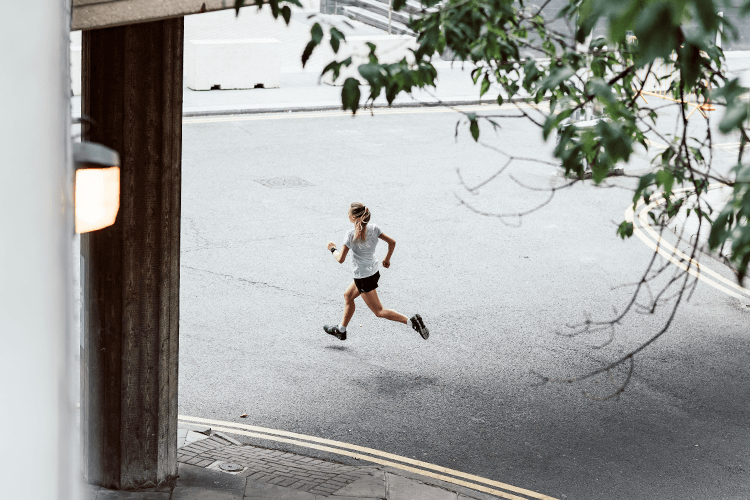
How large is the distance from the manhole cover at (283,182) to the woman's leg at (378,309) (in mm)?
6057

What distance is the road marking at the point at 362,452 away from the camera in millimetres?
6875

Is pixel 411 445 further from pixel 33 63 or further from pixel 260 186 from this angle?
pixel 260 186

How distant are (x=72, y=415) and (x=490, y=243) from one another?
11.2m

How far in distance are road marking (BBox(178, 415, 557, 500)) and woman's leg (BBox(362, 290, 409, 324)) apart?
213 cm

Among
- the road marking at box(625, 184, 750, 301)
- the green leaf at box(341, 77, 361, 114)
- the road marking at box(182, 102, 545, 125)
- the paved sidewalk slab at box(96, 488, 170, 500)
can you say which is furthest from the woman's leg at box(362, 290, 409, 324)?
the road marking at box(182, 102, 545, 125)

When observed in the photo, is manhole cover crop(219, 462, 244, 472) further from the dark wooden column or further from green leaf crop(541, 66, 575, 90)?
green leaf crop(541, 66, 575, 90)

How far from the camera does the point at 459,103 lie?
23.3 metres

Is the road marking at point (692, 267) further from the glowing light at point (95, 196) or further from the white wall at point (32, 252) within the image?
the white wall at point (32, 252)

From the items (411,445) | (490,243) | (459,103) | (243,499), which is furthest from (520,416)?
(459,103)

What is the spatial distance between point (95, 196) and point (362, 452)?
499 cm

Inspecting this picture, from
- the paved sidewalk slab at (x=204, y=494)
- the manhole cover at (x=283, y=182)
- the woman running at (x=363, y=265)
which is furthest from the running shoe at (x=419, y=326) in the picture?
the manhole cover at (x=283, y=182)

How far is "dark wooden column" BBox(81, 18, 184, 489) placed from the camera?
577cm

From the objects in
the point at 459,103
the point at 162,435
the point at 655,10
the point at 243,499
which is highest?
the point at 655,10

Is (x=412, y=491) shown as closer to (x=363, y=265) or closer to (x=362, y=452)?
(x=362, y=452)
